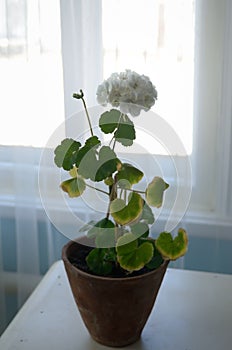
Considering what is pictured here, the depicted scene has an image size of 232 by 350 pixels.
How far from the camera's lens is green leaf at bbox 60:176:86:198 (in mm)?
927

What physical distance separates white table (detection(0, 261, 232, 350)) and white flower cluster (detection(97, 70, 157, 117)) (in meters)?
0.42

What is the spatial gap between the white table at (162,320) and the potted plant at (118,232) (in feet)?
0.18

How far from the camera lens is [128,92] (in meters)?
0.84

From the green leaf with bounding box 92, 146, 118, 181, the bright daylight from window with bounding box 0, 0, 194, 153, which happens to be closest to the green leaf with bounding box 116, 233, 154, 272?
the green leaf with bounding box 92, 146, 118, 181

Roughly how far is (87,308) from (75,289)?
39 millimetres

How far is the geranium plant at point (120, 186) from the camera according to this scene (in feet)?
2.81

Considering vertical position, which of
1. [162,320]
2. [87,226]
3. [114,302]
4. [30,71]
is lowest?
[162,320]

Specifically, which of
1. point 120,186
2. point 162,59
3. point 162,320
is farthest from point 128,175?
point 162,59

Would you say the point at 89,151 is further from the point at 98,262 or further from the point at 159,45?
the point at 159,45

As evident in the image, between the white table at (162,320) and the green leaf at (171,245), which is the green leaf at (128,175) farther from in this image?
the white table at (162,320)

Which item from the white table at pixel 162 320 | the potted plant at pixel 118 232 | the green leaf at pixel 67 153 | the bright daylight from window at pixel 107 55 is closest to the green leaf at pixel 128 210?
the potted plant at pixel 118 232

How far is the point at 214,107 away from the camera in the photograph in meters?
1.34

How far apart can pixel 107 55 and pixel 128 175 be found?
1.71 feet

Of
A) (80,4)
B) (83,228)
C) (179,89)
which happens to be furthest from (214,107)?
(83,228)
